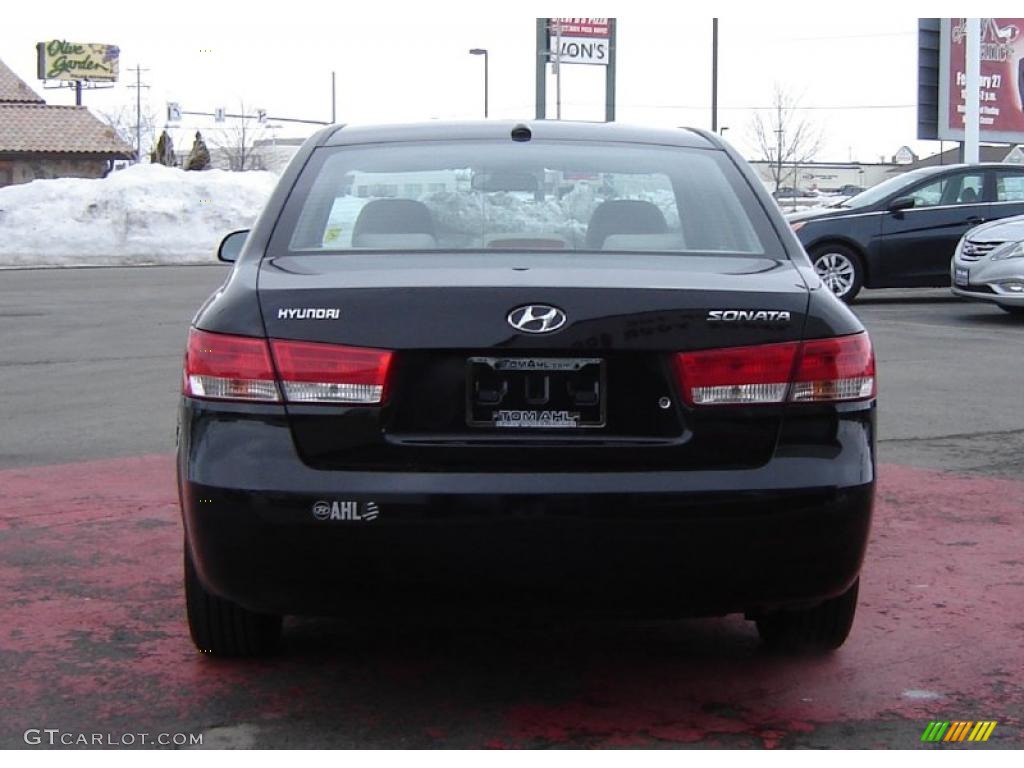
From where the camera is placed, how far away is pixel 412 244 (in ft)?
13.8

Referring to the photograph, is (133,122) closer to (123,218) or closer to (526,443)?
(123,218)

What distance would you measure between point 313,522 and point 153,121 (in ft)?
302

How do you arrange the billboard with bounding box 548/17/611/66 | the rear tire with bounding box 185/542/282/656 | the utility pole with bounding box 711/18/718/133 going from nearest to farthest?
the rear tire with bounding box 185/542/282/656 < the utility pole with bounding box 711/18/718/133 < the billboard with bounding box 548/17/611/66

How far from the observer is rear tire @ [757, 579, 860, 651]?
4316 millimetres

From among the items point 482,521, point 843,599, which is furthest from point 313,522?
point 843,599

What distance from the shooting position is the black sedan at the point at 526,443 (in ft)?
11.5

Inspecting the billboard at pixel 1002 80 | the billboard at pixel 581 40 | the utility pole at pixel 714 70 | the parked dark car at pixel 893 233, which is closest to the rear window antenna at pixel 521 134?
the parked dark car at pixel 893 233

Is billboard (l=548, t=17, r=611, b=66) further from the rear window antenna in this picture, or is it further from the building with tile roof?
the rear window antenna

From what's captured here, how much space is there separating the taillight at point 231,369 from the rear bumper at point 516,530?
0.05 m

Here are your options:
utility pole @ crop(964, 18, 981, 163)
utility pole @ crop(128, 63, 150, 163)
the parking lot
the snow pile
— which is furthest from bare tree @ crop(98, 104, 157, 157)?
the parking lot

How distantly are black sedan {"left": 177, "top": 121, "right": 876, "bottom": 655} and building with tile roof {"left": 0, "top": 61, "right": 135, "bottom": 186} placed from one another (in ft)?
154

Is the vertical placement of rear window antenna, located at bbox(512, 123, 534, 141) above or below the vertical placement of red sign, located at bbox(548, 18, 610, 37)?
below

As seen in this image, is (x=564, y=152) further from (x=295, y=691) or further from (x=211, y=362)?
(x=295, y=691)

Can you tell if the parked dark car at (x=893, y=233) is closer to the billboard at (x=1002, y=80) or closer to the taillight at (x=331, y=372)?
the taillight at (x=331, y=372)
